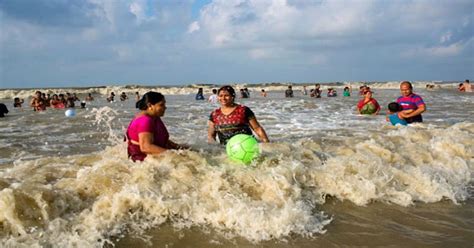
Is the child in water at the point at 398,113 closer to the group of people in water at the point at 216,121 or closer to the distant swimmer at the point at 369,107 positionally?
the group of people in water at the point at 216,121

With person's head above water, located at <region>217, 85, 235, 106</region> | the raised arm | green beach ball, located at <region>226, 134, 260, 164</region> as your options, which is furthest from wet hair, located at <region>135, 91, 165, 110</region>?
person's head above water, located at <region>217, 85, 235, 106</region>

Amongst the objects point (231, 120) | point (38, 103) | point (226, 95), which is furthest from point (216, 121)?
point (38, 103)

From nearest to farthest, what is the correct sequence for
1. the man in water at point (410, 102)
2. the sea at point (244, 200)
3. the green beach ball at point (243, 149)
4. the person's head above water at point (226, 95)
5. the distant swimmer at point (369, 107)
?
the sea at point (244, 200) → the green beach ball at point (243, 149) → the person's head above water at point (226, 95) → the man in water at point (410, 102) → the distant swimmer at point (369, 107)

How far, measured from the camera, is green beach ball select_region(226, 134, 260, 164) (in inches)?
233

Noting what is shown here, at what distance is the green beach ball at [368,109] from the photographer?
53.0 ft

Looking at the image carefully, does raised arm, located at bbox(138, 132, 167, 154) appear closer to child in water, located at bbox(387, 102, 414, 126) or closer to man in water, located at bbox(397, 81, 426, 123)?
man in water, located at bbox(397, 81, 426, 123)

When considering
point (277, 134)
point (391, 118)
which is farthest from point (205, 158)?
point (391, 118)

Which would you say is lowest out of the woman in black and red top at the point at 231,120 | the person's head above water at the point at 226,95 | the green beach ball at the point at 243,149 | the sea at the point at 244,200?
the sea at the point at 244,200

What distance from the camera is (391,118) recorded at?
10.5 meters

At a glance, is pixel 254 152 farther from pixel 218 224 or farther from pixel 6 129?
pixel 6 129

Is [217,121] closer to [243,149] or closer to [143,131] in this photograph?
[243,149]

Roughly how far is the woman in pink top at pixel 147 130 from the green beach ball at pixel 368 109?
11.9 metres

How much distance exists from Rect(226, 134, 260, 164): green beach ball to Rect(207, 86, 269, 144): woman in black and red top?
3.20 feet

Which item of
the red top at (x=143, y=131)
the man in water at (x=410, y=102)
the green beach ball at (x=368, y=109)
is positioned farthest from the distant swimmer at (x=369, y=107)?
the red top at (x=143, y=131)
